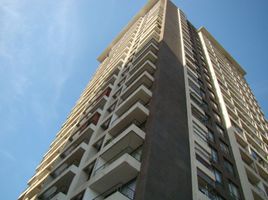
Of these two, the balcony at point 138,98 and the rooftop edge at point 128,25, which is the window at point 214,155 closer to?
the balcony at point 138,98

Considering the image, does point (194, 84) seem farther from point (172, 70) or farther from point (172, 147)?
point (172, 147)

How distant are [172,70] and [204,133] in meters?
7.62

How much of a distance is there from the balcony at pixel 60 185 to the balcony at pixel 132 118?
14.4 feet

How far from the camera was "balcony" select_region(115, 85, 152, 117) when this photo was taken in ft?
80.6

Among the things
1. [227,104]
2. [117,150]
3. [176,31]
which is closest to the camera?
[117,150]

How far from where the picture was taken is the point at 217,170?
23531 millimetres

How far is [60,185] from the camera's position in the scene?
24.7m

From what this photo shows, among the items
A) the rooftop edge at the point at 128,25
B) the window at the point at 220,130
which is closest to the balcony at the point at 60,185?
the window at the point at 220,130

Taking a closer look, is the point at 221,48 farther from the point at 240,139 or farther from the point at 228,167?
the point at 228,167

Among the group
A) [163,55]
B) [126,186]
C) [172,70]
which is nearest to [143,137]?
[126,186]

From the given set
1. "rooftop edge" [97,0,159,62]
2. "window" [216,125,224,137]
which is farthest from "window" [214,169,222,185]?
"rooftop edge" [97,0,159,62]

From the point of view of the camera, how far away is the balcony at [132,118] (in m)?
22.1

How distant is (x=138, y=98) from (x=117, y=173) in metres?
8.77

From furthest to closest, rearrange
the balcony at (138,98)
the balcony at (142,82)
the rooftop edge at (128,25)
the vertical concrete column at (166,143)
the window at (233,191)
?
the rooftop edge at (128,25) < the balcony at (142,82) < the balcony at (138,98) < the window at (233,191) < the vertical concrete column at (166,143)
